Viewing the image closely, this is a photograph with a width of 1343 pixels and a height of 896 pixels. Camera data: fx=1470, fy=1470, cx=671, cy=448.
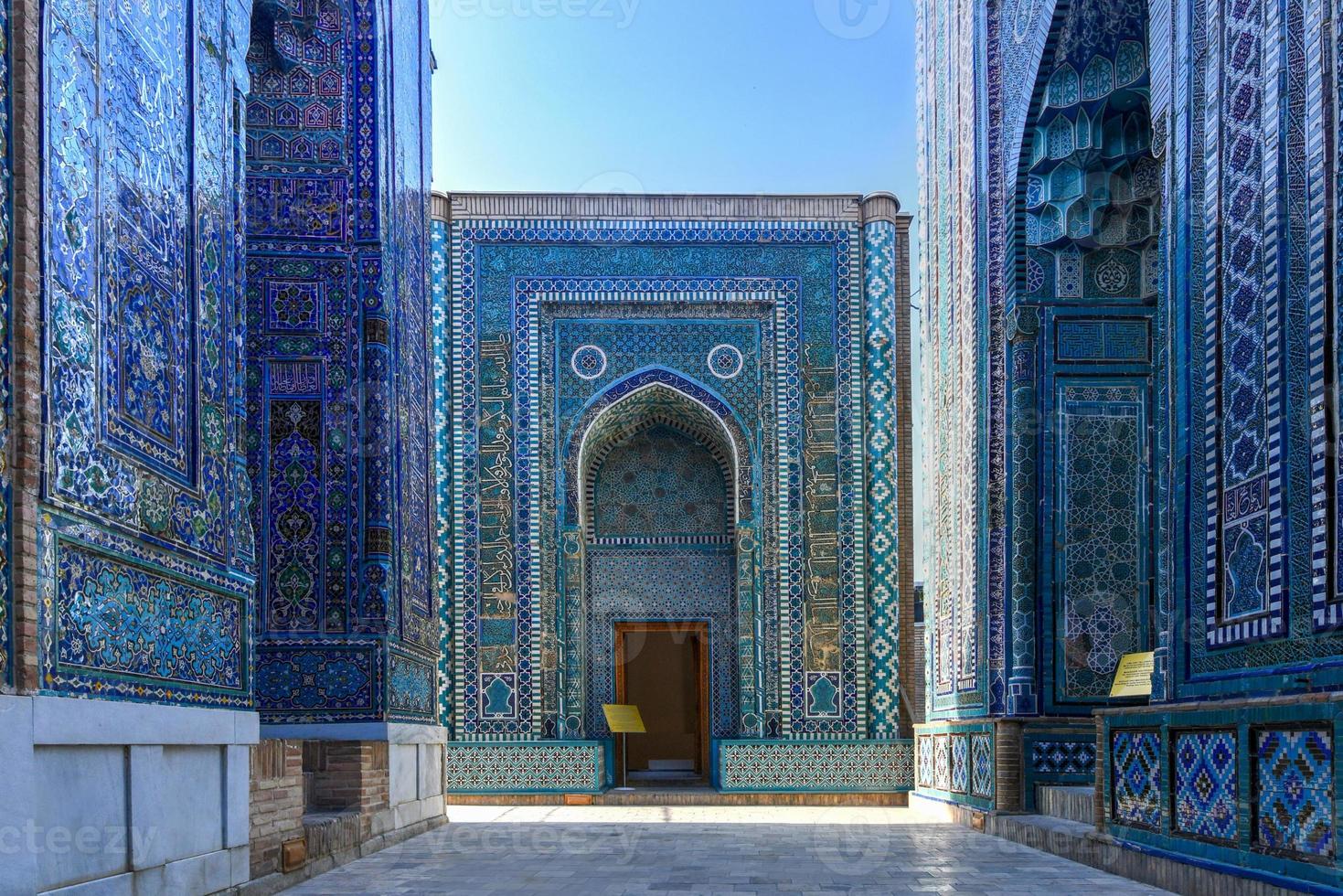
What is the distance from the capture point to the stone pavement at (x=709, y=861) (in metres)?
5.55

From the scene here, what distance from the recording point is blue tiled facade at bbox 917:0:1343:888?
14.5 feet

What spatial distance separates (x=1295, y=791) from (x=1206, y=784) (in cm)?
68

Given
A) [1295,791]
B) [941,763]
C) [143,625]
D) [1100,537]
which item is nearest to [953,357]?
[1100,537]

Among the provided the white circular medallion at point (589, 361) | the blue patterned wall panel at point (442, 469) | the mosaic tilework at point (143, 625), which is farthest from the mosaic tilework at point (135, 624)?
the white circular medallion at point (589, 361)

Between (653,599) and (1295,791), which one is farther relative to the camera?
(653,599)

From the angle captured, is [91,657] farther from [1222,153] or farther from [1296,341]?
[1222,153]

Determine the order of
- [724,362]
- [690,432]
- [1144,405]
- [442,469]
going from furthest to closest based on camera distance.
Result: 1. [690,432]
2. [724,362]
3. [442,469]
4. [1144,405]

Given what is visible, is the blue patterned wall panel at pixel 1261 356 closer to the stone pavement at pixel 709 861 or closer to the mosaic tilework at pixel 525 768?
the stone pavement at pixel 709 861

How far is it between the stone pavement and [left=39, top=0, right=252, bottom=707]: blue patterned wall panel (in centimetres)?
157

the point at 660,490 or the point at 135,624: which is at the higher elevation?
the point at 660,490

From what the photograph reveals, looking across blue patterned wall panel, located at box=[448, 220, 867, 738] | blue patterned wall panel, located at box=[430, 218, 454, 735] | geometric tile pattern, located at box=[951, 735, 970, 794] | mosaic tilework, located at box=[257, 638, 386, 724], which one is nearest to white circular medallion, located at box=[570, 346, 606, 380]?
blue patterned wall panel, located at box=[448, 220, 867, 738]

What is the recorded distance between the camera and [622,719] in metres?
12.6

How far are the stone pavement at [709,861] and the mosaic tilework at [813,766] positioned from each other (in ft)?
6.89

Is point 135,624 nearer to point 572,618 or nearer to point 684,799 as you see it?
point 684,799
